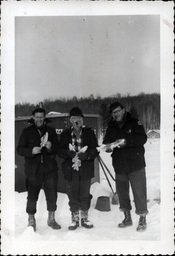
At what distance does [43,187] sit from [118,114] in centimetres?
92

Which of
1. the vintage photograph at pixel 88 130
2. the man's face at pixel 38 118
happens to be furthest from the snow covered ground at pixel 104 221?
the man's face at pixel 38 118

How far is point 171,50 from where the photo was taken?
8.34ft

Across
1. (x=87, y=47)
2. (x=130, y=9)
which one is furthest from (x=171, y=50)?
(x=87, y=47)

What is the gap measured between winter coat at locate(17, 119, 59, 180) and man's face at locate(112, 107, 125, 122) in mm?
547

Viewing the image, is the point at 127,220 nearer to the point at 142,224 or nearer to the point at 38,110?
the point at 142,224

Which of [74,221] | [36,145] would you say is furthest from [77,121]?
[74,221]

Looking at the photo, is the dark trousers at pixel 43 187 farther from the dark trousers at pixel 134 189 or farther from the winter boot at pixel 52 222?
the dark trousers at pixel 134 189

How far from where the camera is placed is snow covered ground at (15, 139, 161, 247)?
250 cm

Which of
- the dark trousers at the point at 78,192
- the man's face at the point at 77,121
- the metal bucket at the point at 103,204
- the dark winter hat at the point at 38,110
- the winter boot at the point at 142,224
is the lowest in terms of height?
the winter boot at the point at 142,224

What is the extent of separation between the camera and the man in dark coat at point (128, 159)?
8.04 feet

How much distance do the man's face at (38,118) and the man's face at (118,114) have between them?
0.63 m

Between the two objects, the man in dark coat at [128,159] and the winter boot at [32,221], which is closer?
the man in dark coat at [128,159]

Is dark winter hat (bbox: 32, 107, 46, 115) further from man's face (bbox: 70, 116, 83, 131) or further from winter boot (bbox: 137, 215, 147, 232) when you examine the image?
winter boot (bbox: 137, 215, 147, 232)

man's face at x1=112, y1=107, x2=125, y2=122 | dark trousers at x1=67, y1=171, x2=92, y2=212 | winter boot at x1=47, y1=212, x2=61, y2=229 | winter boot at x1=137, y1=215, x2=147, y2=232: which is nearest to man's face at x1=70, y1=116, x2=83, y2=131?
man's face at x1=112, y1=107, x2=125, y2=122
